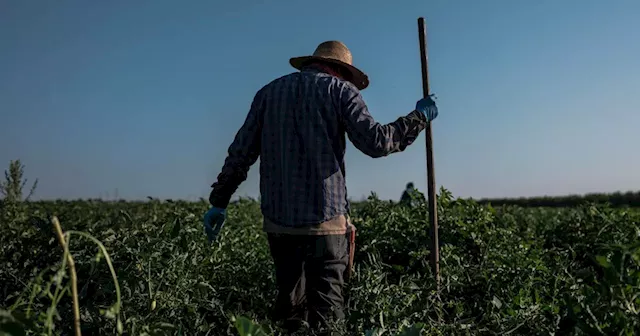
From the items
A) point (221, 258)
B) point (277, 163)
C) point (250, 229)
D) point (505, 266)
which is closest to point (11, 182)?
point (250, 229)

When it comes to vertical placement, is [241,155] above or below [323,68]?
below

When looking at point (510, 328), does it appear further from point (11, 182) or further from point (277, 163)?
point (11, 182)

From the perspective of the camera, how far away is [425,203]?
4871mm

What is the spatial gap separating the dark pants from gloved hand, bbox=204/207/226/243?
1.54 ft

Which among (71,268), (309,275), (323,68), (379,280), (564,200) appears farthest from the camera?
(564,200)

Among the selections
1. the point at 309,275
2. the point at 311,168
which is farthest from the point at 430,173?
the point at 309,275

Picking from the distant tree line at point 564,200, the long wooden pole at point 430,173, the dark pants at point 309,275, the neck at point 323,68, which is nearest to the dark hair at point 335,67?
the neck at point 323,68

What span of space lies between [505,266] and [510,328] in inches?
35.7

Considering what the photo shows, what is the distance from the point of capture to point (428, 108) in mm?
3904

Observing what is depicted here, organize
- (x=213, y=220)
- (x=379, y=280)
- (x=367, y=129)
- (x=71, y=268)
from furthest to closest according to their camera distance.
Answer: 1. (x=213, y=220)
2. (x=367, y=129)
3. (x=379, y=280)
4. (x=71, y=268)

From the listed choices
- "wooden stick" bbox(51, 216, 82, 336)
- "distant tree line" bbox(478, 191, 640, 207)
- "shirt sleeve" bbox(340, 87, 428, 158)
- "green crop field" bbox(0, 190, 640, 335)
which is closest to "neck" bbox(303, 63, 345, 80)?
"shirt sleeve" bbox(340, 87, 428, 158)

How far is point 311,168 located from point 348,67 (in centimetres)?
72

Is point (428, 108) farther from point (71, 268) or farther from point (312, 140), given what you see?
point (71, 268)

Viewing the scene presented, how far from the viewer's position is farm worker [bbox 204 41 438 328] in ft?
11.8
